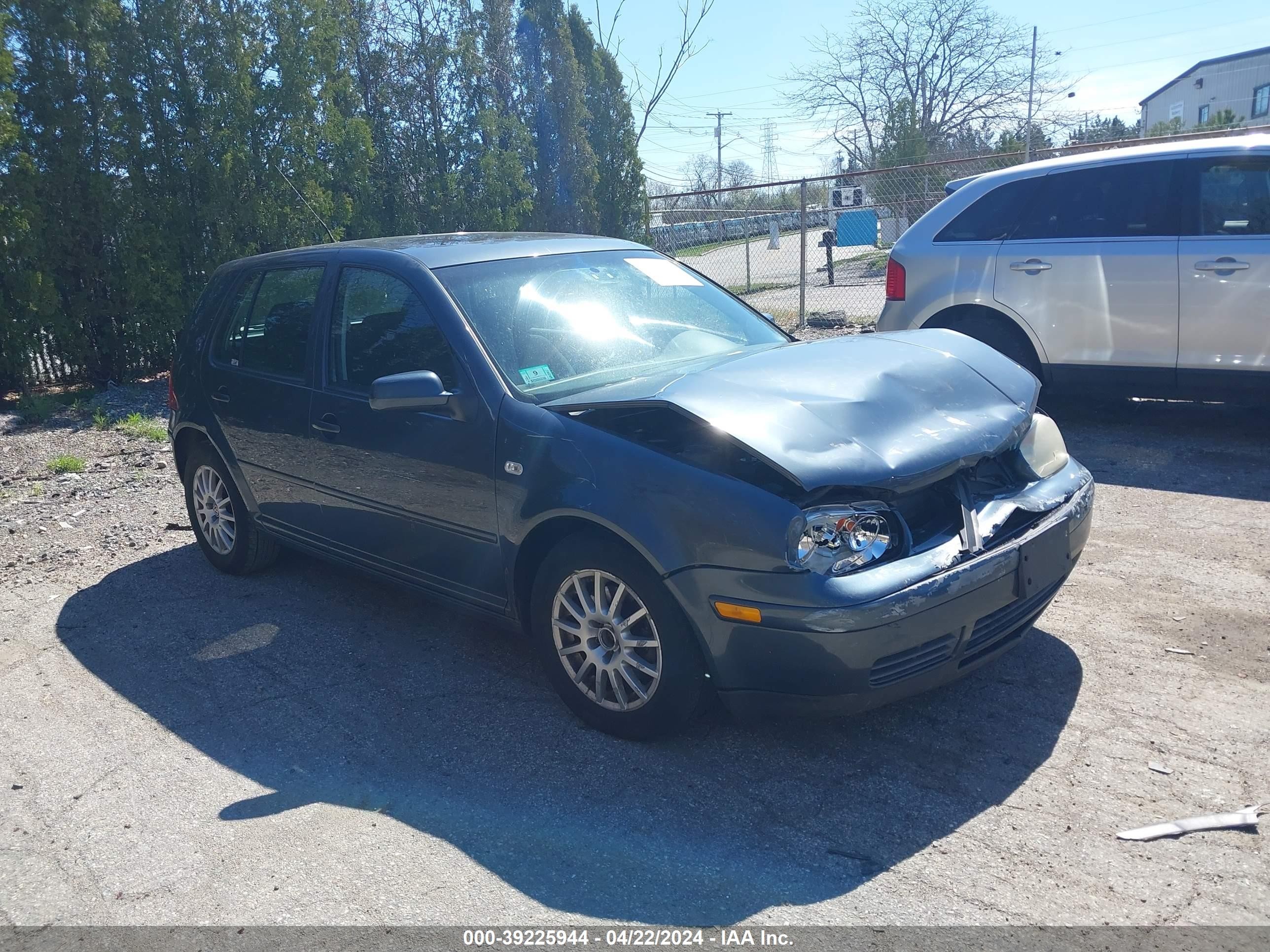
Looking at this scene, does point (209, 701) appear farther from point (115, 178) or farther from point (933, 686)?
point (115, 178)

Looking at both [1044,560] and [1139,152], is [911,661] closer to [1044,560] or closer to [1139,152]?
[1044,560]

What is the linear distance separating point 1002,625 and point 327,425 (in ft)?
9.85

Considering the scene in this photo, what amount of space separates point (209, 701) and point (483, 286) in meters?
Result: 2.09

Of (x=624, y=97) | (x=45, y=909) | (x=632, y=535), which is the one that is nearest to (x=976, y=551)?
(x=632, y=535)

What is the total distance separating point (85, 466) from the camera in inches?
326

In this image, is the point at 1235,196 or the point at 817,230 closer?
the point at 1235,196

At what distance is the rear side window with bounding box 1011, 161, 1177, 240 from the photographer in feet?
22.2

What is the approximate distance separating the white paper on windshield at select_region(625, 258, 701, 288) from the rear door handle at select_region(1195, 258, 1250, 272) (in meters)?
3.58

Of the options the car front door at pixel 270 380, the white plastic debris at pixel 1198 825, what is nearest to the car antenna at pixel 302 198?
the car front door at pixel 270 380

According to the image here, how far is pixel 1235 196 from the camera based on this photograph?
6527mm

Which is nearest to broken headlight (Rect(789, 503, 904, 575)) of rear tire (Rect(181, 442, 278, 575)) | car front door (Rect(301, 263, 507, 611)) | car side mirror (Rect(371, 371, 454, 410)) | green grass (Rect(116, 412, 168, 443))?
car front door (Rect(301, 263, 507, 611))

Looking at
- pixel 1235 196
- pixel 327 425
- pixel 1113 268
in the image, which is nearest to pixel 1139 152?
pixel 1235 196

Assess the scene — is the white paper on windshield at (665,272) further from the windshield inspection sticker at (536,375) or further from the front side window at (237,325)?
the front side window at (237,325)

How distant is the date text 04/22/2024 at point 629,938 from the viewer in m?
2.65
